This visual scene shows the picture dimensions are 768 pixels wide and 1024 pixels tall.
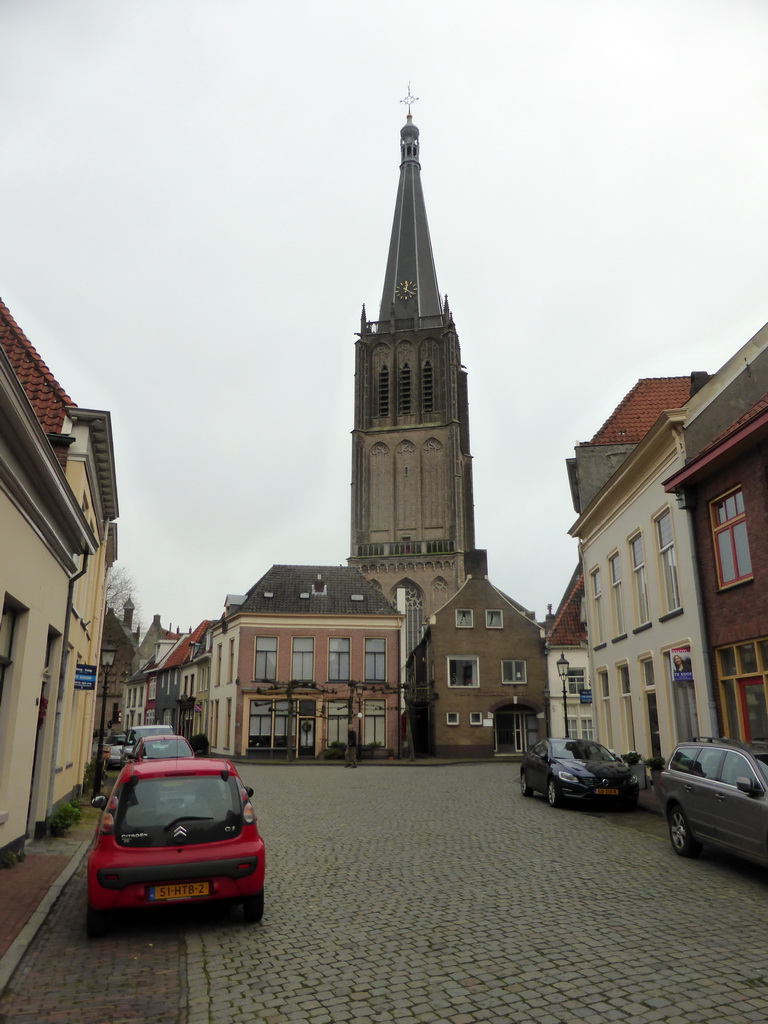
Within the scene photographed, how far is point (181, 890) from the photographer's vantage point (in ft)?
23.0

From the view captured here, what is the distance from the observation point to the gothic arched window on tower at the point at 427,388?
76.9 metres

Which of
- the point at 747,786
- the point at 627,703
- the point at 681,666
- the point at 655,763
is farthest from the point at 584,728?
the point at 747,786

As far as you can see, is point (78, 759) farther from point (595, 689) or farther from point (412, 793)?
point (595, 689)

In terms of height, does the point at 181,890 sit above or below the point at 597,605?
below

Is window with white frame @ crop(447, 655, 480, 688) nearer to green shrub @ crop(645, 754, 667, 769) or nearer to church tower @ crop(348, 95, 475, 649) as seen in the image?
green shrub @ crop(645, 754, 667, 769)

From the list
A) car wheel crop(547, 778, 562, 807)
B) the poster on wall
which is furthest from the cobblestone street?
the poster on wall

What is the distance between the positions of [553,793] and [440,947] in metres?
10.4

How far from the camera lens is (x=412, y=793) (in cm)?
2014

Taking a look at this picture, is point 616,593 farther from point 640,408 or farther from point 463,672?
point 463,672

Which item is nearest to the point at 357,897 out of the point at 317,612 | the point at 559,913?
the point at 559,913

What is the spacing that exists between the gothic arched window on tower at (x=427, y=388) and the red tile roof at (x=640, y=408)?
170 ft

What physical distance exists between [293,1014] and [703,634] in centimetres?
1229

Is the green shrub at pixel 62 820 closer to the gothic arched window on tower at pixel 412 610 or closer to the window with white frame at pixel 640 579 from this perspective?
the window with white frame at pixel 640 579

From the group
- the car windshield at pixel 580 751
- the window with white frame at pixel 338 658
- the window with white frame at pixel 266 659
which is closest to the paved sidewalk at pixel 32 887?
the car windshield at pixel 580 751
